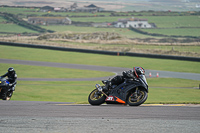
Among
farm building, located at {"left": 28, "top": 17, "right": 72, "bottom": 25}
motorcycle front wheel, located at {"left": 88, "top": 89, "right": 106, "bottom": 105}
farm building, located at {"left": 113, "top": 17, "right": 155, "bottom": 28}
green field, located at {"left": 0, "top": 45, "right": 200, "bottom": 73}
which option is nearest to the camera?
motorcycle front wheel, located at {"left": 88, "top": 89, "right": 106, "bottom": 105}

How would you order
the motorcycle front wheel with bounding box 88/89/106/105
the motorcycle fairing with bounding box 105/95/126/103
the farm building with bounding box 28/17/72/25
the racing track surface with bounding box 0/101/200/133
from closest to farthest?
the racing track surface with bounding box 0/101/200/133 → the motorcycle fairing with bounding box 105/95/126/103 → the motorcycle front wheel with bounding box 88/89/106/105 → the farm building with bounding box 28/17/72/25

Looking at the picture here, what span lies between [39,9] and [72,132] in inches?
4818

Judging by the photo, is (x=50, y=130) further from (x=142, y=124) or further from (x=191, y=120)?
(x=191, y=120)

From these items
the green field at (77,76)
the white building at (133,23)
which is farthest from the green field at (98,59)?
the white building at (133,23)

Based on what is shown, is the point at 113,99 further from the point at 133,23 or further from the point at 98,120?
the point at 133,23

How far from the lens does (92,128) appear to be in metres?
8.46

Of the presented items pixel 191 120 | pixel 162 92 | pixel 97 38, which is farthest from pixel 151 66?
pixel 97 38

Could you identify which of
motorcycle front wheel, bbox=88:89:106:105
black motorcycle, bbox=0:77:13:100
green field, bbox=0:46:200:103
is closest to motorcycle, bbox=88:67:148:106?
motorcycle front wheel, bbox=88:89:106:105

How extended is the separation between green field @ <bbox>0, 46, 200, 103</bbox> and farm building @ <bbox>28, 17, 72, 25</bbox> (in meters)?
47.5

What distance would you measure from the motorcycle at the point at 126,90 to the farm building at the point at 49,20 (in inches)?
3909

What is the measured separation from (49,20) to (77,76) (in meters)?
83.6

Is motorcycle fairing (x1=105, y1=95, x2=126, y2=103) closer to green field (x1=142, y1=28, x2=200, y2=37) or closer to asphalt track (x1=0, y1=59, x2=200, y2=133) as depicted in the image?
asphalt track (x1=0, y1=59, x2=200, y2=133)

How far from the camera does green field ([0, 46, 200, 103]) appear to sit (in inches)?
911

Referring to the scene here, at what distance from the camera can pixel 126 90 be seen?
12.9 meters
